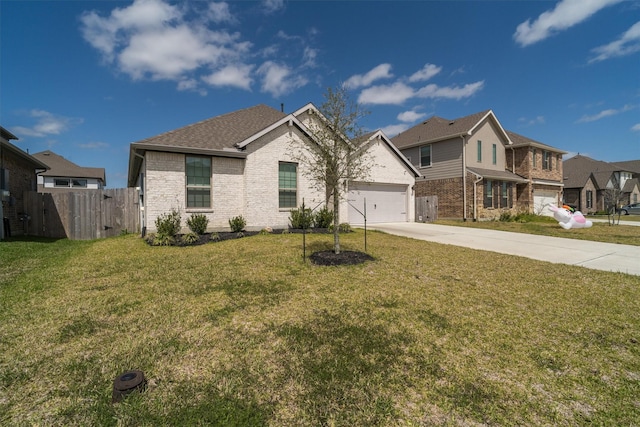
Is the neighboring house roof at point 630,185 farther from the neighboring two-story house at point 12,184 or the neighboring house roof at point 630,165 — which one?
the neighboring two-story house at point 12,184

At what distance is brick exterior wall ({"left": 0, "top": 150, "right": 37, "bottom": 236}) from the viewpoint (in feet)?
36.5

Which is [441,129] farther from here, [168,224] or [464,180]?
[168,224]

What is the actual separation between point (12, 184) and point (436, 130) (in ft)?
80.3

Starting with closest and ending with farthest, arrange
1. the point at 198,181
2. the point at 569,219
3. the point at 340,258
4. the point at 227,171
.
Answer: the point at 340,258 → the point at 198,181 → the point at 227,171 → the point at 569,219

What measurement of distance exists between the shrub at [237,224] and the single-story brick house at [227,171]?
0.37 meters

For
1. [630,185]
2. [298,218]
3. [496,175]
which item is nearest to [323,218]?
[298,218]

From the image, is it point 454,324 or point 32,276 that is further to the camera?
point 32,276

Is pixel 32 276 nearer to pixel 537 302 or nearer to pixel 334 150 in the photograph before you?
pixel 334 150

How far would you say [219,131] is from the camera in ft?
41.3

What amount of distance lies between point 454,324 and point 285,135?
35.4 ft

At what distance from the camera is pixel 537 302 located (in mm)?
4551

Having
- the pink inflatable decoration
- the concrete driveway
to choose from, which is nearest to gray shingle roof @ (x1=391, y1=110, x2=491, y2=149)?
the pink inflatable decoration

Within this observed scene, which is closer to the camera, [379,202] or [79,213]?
[79,213]

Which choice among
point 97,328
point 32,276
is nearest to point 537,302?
point 97,328
